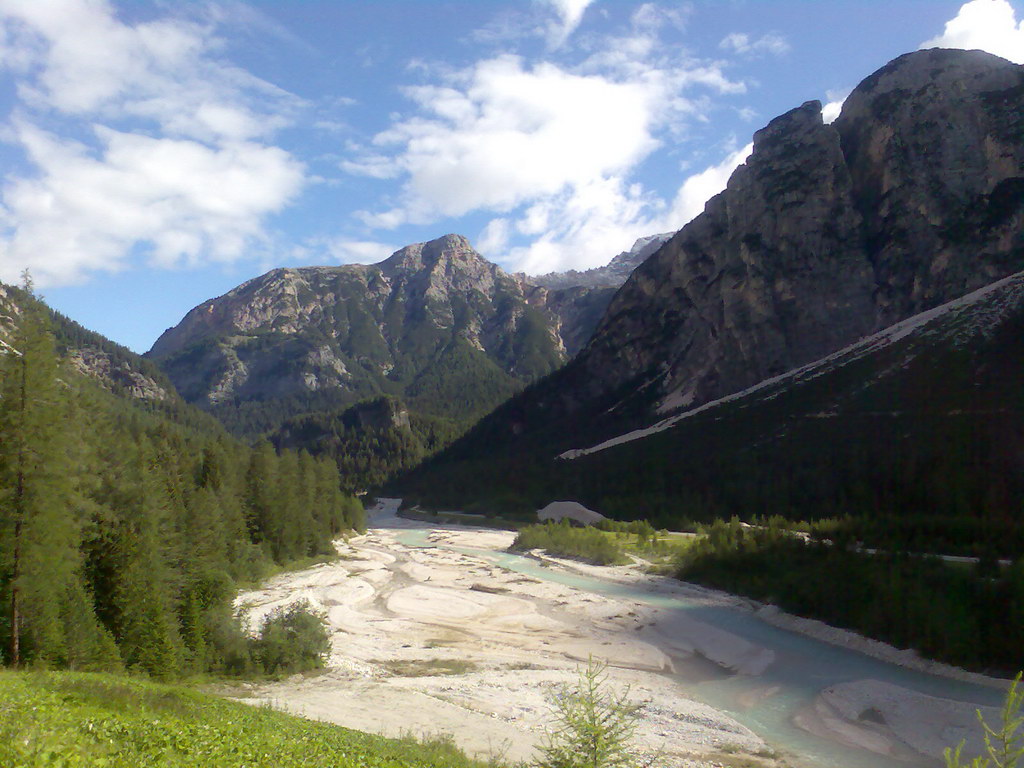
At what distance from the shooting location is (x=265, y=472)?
66188 millimetres

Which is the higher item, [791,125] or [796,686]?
[791,125]

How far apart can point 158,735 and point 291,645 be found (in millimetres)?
20359

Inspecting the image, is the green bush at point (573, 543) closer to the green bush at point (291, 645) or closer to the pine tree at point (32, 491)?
the green bush at point (291, 645)

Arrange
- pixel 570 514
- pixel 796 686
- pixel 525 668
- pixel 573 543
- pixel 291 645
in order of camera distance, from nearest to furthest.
Answer: pixel 796 686 → pixel 291 645 → pixel 525 668 → pixel 573 543 → pixel 570 514

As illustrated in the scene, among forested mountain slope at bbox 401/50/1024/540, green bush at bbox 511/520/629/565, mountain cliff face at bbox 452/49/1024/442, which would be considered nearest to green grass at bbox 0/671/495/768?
green bush at bbox 511/520/629/565

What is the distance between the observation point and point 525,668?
33531 millimetres

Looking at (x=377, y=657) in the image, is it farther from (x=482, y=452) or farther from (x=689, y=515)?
(x=482, y=452)

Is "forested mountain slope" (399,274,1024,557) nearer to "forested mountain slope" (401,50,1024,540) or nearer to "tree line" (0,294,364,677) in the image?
"forested mountain slope" (401,50,1024,540)

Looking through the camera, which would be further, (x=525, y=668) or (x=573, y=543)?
(x=573, y=543)

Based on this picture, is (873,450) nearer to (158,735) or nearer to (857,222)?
(857,222)

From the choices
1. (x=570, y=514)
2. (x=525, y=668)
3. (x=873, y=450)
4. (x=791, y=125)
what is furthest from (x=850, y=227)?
(x=525, y=668)

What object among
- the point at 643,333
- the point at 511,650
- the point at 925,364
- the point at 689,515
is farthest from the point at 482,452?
the point at 511,650

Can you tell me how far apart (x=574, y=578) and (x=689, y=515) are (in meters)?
30.8

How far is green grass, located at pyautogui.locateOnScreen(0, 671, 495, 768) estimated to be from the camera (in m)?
10.3
